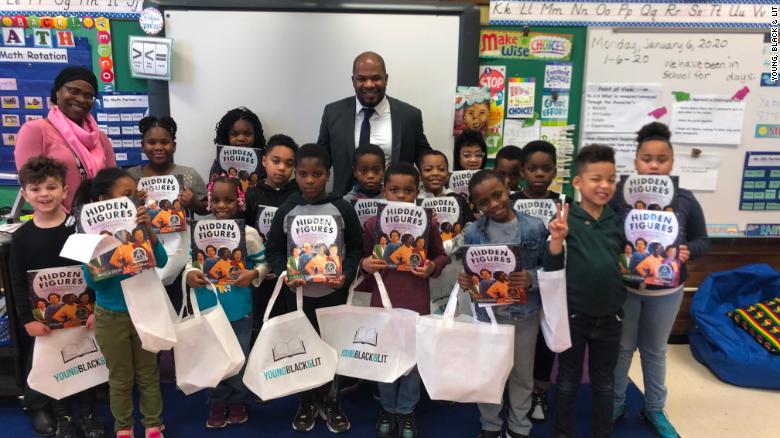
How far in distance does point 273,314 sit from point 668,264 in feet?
6.34

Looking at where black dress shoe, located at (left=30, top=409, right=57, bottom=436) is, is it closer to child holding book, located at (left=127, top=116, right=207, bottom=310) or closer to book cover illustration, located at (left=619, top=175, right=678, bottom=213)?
child holding book, located at (left=127, top=116, right=207, bottom=310)

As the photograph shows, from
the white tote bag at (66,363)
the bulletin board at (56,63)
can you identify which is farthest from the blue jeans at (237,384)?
the bulletin board at (56,63)

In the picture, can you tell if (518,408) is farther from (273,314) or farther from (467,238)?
(273,314)

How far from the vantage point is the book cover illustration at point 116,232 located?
1.88 m

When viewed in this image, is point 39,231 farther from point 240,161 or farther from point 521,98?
point 521,98

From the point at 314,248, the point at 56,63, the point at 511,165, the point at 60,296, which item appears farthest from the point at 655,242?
the point at 56,63

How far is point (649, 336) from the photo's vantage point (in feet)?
7.55

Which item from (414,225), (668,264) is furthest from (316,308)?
(668,264)

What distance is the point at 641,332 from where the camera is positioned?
7.63ft

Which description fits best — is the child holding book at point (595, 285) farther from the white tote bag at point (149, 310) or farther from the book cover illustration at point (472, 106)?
the white tote bag at point (149, 310)

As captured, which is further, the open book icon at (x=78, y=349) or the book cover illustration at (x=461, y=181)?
the book cover illustration at (x=461, y=181)

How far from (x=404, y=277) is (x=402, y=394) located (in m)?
0.58

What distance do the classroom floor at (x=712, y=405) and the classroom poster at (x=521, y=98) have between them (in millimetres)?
1820

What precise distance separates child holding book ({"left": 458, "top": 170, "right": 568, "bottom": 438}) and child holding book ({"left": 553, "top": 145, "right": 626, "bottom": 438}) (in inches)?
5.2
